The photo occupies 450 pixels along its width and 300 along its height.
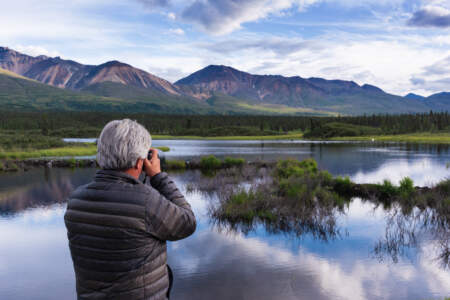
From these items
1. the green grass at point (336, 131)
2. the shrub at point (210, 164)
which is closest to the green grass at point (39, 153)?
the shrub at point (210, 164)

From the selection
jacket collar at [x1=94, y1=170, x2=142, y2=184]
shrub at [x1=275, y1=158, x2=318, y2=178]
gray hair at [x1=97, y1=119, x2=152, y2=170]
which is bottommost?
shrub at [x1=275, y1=158, x2=318, y2=178]

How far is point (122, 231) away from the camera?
9.12 ft

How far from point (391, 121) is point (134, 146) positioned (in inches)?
6876

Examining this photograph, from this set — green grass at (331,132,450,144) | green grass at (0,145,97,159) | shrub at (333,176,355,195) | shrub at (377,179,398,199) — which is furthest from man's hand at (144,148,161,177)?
green grass at (331,132,450,144)

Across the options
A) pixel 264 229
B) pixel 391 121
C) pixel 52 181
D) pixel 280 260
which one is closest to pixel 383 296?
pixel 280 260

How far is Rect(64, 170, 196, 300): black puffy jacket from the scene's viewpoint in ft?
9.09

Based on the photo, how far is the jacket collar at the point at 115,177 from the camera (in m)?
2.83

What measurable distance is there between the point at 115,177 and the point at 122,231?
1.39ft

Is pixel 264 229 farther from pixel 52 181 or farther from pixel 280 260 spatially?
pixel 52 181

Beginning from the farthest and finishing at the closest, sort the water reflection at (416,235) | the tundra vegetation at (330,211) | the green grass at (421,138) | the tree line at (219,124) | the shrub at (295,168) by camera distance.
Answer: the tree line at (219,124) < the green grass at (421,138) < the shrub at (295,168) < the tundra vegetation at (330,211) < the water reflection at (416,235)

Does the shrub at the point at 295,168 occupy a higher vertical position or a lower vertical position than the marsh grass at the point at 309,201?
higher

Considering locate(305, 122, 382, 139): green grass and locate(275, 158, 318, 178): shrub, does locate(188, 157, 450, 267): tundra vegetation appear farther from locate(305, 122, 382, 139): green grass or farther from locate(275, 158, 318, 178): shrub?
locate(305, 122, 382, 139): green grass

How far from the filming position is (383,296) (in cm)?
958

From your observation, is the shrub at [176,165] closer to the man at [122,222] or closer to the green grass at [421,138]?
the man at [122,222]
